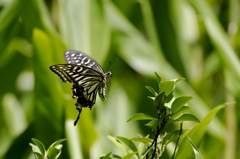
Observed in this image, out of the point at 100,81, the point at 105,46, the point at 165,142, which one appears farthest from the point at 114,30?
the point at 165,142

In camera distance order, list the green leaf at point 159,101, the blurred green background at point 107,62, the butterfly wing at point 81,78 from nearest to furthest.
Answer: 1. the green leaf at point 159,101
2. the butterfly wing at point 81,78
3. the blurred green background at point 107,62

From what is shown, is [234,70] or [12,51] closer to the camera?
[234,70]

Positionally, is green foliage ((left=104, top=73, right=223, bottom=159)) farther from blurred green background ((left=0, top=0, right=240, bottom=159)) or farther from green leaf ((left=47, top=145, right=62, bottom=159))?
blurred green background ((left=0, top=0, right=240, bottom=159))

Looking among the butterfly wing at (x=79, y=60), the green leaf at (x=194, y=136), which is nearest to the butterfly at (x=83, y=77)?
the butterfly wing at (x=79, y=60)

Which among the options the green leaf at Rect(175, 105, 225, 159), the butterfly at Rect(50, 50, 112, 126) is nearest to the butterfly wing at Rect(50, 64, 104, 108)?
the butterfly at Rect(50, 50, 112, 126)

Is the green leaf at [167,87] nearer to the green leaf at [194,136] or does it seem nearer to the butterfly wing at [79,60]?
the green leaf at [194,136]

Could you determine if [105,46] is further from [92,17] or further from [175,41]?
[175,41]

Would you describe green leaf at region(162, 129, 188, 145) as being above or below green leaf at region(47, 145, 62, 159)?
above
